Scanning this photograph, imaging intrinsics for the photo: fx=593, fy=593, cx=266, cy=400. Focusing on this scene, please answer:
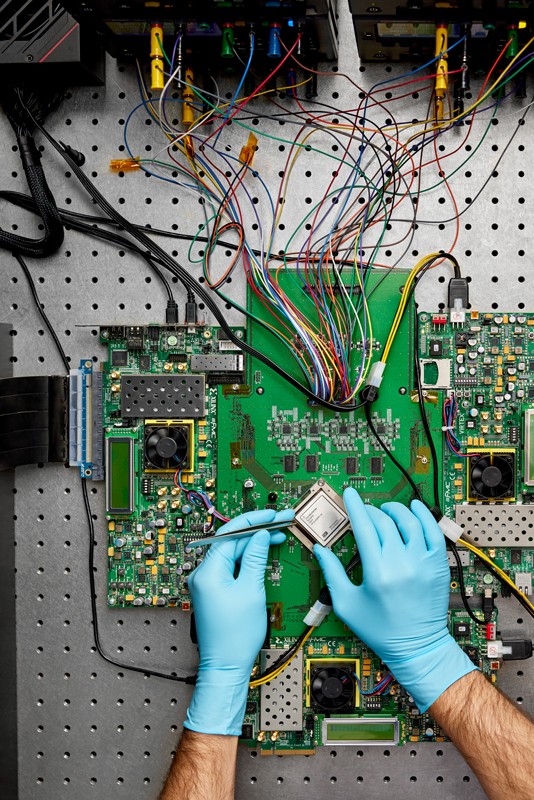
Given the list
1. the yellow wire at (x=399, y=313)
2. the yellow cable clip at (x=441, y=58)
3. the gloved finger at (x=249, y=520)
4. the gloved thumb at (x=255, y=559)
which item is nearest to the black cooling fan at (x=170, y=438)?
the gloved finger at (x=249, y=520)

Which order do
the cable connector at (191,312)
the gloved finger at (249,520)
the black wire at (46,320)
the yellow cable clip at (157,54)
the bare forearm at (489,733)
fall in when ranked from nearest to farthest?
the bare forearm at (489,733) < the yellow cable clip at (157,54) < the gloved finger at (249,520) < the cable connector at (191,312) < the black wire at (46,320)

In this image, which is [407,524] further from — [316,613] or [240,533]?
[240,533]

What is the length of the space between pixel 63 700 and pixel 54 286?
174 cm

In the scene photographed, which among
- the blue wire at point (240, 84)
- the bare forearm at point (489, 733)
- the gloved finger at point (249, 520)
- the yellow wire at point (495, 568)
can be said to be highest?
the blue wire at point (240, 84)

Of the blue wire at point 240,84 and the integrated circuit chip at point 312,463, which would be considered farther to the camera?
the integrated circuit chip at point 312,463

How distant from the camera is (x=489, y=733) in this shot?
2131 mm

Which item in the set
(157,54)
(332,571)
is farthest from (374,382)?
(157,54)

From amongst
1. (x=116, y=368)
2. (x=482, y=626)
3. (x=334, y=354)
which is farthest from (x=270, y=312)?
(x=482, y=626)

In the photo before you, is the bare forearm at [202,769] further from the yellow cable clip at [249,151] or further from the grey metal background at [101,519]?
the yellow cable clip at [249,151]

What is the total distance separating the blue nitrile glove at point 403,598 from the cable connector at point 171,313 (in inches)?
38.8

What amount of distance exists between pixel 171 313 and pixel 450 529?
1.40 m

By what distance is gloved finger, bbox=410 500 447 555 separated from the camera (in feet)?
7.45

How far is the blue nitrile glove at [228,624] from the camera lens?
7.32ft

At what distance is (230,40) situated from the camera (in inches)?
85.5
